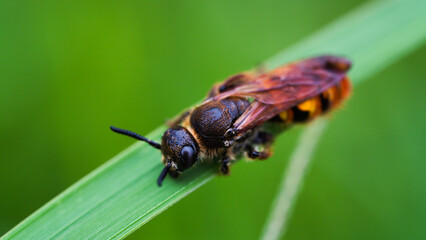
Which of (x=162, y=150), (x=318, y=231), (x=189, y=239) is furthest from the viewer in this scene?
(x=318, y=231)

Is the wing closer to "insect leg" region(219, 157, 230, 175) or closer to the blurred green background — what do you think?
"insect leg" region(219, 157, 230, 175)

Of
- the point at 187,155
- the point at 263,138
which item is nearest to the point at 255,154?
the point at 263,138

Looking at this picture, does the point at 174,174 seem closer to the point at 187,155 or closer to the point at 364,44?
the point at 187,155

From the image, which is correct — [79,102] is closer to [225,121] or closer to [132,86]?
[132,86]

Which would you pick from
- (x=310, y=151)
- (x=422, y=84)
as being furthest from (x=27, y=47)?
(x=422, y=84)

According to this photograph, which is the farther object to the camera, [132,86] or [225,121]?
[132,86]

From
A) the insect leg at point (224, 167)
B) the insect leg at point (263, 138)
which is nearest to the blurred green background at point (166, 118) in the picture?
the insect leg at point (263, 138)

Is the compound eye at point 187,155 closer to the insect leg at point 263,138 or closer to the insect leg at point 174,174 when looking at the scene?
the insect leg at point 174,174
